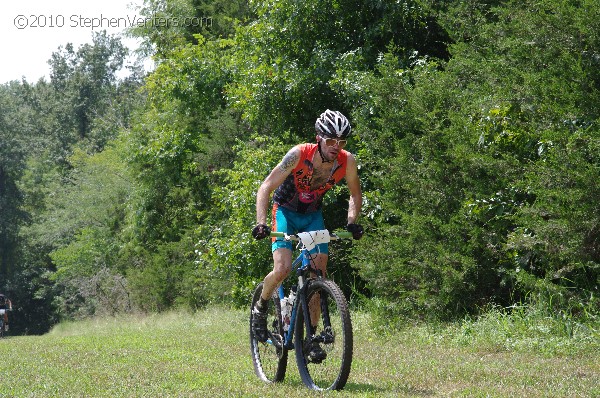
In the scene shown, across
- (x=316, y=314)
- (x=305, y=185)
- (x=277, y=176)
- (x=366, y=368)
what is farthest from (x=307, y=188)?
(x=366, y=368)

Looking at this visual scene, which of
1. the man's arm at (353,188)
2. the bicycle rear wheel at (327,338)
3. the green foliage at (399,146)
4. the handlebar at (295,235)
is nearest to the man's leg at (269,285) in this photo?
the handlebar at (295,235)

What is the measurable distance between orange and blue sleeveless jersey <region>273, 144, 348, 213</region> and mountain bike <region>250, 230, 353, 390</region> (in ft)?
1.54

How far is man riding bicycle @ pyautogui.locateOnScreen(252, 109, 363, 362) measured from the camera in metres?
7.00

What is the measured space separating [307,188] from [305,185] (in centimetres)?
4

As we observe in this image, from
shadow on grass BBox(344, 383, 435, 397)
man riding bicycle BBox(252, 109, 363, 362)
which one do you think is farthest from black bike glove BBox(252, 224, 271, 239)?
shadow on grass BBox(344, 383, 435, 397)

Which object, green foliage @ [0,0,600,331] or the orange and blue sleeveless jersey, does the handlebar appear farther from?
green foliage @ [0,0,600,331]

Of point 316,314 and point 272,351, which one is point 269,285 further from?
point 316,314

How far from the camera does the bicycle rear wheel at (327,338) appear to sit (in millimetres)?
6538

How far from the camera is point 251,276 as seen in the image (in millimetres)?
19125

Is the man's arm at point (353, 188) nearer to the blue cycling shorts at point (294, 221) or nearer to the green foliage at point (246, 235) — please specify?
the blue cycling shorts at point (294, 221)

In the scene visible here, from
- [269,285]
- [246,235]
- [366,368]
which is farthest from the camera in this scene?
[246,235]

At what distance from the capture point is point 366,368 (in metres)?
8.30

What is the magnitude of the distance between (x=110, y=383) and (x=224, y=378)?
3.24 feet

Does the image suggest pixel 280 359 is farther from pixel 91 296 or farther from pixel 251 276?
pixel 91 296
